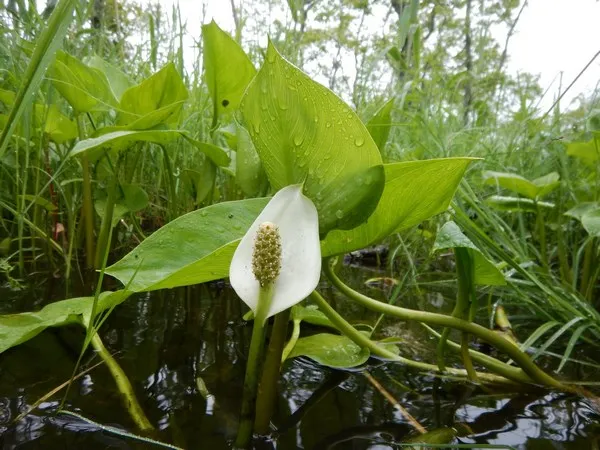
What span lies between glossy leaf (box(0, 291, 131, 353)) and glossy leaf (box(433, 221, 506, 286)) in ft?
1.14

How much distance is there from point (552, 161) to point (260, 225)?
122cm

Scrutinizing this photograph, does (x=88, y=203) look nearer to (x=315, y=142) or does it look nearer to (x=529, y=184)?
(x=315, y=142)

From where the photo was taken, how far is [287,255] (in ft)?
1.13

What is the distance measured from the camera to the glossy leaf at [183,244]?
1.36 feet

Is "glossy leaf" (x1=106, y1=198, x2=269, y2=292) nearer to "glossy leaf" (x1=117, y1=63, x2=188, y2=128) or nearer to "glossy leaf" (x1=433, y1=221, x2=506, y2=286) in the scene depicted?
"glossy leaf" (x1=433, y1=221, x2=506, y2=286)

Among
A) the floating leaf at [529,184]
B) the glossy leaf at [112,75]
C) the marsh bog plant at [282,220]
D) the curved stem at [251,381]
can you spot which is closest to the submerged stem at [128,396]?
the marsh bog plant at [282,220]

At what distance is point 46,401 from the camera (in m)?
0.48

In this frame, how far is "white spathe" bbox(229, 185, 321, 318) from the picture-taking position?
1.09 ft

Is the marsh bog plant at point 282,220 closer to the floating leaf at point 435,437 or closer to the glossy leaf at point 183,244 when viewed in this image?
the glossy leaf at point 183,244

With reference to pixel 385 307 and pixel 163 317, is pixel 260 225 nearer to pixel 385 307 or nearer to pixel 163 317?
pixel 385 307

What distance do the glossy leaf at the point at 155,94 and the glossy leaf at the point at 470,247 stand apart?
0.47 meters

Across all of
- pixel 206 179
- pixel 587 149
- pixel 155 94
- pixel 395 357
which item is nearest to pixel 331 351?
pixel 395 357

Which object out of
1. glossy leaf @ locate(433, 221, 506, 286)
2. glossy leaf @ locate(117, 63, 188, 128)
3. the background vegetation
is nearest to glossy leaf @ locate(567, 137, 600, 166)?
the background vegetation

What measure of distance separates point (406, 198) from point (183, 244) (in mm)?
217
